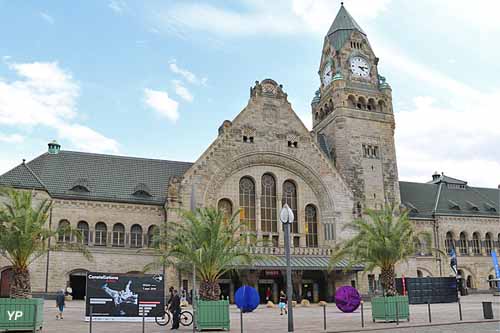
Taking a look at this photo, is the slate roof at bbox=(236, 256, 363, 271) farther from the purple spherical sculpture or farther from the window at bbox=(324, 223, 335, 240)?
the purple spherical sculpture

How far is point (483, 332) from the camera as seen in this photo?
1933 centimetres

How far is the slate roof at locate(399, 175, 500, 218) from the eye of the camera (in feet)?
208

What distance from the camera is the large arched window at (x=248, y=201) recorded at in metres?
48.7

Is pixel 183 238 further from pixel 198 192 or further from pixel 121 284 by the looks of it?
pixel 198 192

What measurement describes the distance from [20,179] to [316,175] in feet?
90.5

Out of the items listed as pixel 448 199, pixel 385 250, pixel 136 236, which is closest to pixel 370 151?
pixel 448 199

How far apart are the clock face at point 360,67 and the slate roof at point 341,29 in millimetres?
2602

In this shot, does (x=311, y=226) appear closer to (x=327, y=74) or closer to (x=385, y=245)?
(x=327, y=74)

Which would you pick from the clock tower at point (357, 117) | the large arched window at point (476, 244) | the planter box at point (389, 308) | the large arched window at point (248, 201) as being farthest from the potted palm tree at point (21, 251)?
the large arched window at point (476, 244)

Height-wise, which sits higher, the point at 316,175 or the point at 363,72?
the point at 363,72

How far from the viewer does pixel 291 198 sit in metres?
51.2

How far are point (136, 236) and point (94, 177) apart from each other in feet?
23.7

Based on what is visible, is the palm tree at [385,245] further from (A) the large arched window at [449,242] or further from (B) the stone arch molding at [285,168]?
(A) the large arched window at [449,242]

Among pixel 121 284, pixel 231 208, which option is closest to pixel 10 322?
pixel 121 284
